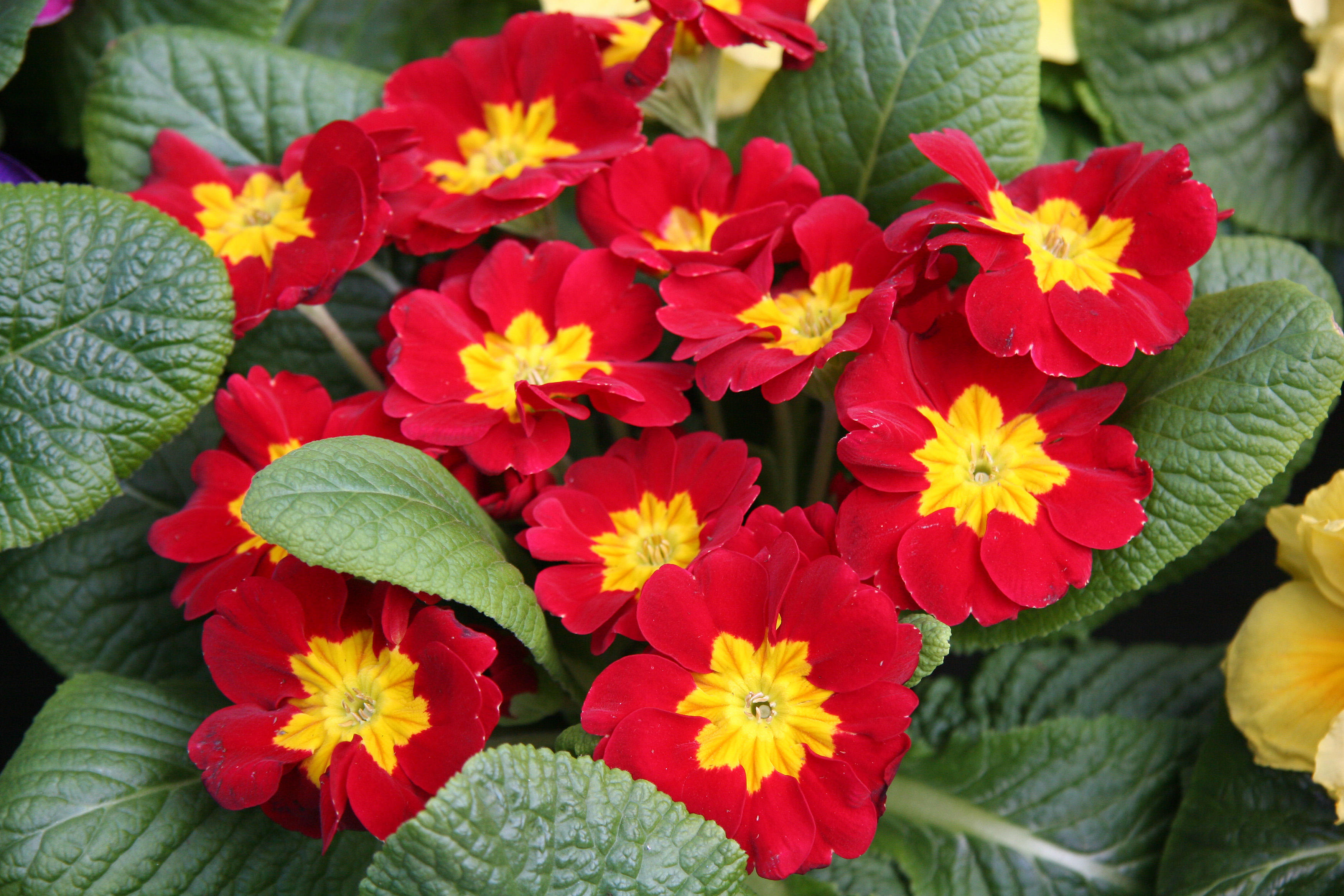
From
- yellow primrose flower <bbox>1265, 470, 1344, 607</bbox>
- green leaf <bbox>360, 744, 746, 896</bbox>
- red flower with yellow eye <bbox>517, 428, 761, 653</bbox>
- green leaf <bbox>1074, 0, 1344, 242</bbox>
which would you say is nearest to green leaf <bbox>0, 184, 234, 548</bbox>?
red flower with yellow eye <bbox>517, 428, 761, 653</bbox>

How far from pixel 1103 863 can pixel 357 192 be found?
34.2 inches

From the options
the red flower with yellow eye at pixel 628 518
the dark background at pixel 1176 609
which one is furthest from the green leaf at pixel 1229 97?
the red flower with yellow eye at pixel 628 518

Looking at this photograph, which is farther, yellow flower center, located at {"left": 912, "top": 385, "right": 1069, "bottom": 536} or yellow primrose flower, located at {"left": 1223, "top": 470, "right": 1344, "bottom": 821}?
yellow primrose flower, located at {"left": 1223, "top": 470, "right": 1344, "bottom": 821}

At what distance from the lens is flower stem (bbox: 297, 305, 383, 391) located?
0.98m

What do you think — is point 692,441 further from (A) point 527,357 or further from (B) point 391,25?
(B) point 391,25

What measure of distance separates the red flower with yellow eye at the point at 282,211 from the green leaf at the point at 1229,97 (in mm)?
837

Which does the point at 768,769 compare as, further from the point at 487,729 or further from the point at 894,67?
the point at 894,67

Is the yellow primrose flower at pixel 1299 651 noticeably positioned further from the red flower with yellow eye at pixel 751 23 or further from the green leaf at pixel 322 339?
the green leaf at pixel 322 339

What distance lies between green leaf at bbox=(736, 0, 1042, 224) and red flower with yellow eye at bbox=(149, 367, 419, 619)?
1.53ft

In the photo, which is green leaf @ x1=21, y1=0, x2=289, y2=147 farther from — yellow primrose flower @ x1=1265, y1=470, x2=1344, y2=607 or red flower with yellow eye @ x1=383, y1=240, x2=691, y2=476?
yellow primrose flower @ x1=1265, y1=470, x2=1344, y2=607

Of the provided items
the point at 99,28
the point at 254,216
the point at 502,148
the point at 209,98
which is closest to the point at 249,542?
the point at 254,216

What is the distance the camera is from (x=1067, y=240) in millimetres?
845

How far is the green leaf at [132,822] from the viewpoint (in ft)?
2.69

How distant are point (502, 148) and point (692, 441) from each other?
36cm
